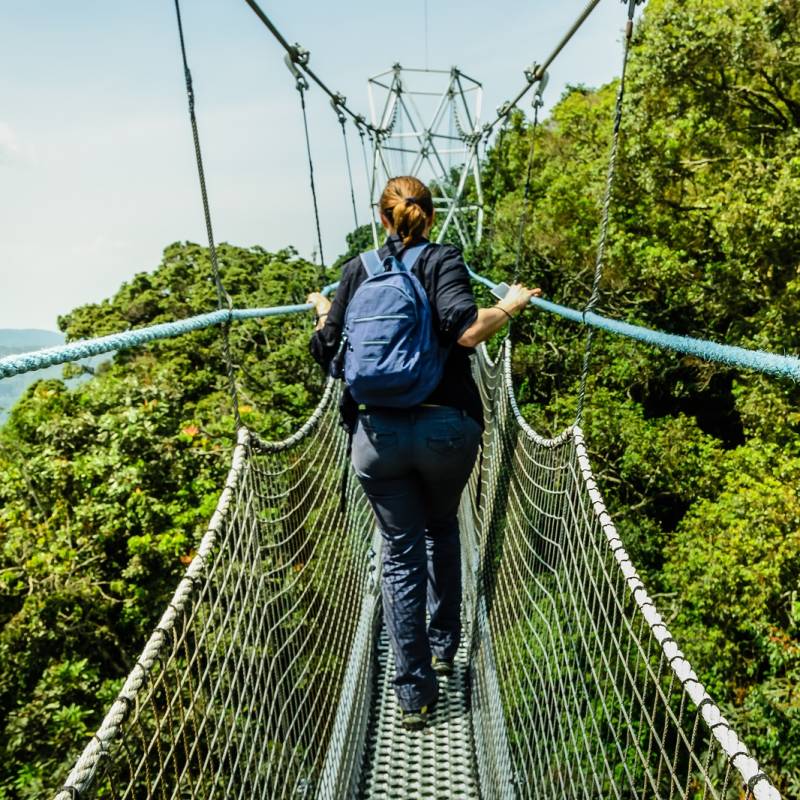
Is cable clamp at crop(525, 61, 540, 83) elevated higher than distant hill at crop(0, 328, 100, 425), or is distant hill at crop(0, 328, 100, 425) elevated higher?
cable clamp at crop(525, 61, 540, 83)

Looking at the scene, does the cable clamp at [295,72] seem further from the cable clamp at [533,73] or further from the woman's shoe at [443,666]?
the woman's shoe at [443,666]

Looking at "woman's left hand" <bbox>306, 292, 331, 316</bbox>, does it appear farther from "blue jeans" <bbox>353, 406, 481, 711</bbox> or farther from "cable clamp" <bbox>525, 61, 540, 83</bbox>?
"cable clamp" <bbox>525, 61, 540, 83</bbox>

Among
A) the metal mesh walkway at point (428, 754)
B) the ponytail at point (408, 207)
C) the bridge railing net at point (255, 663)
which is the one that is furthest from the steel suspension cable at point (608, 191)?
the metal mesh walkway at point (428, 754)

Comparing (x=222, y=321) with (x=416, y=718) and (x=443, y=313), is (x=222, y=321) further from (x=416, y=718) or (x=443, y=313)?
(x=416, y=718)

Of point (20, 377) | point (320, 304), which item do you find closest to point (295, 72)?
point (320, 304)

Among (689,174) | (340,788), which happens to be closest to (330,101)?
(340,788)

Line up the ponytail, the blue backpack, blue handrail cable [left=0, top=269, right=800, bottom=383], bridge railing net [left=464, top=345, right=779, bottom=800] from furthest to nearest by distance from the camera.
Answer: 1. the ponytail
2. the blue backpack
3. bridge railing net [left=464, top=345, right=779, bottom=800]
4. blue handrail cable [left=0, top=269, right=800, bottom=383]

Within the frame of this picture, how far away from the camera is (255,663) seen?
142cm

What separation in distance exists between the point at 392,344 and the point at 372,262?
0.23 m

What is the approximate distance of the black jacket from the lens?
134 cm

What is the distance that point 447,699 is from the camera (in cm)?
180

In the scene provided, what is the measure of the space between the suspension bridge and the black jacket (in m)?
0.16

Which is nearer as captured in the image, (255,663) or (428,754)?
(255,663)

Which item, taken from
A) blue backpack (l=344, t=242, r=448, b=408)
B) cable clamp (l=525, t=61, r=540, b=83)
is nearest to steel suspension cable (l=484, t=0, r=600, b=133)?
cable clamp (l=525, t=61, r=540, b=83)
